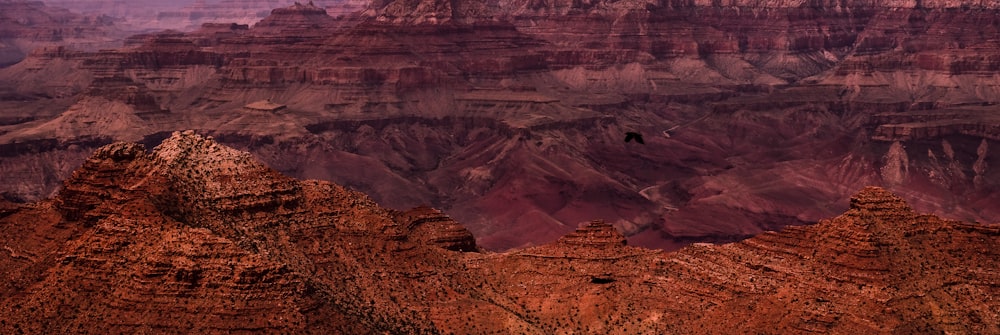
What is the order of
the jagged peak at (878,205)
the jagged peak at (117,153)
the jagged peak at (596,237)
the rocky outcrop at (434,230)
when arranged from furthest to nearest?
the rocky outcrop at (434,230) → the jagged peak at (596,237) → the jagged peak at (878,205) → the jagged peak at (117,153)

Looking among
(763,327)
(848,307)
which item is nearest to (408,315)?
(763,327)

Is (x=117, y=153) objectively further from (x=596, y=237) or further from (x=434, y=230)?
(x=596, y=237)

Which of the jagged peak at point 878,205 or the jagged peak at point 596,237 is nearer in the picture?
the jagged peak at point 878,205

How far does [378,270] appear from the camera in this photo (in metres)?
74.5

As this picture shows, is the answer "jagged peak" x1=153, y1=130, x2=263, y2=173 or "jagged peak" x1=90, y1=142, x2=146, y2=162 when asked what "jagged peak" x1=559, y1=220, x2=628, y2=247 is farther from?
"jagged peak" x1=90, y1=142, x2=146, y2=162

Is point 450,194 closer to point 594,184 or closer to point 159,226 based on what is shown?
point 594,184

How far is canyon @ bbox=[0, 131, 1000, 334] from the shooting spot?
6044cm

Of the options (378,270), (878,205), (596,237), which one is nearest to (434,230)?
(596,237)

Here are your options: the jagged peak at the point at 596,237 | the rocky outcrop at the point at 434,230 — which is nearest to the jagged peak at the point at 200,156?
the rocky outcrop at the point at 434,230

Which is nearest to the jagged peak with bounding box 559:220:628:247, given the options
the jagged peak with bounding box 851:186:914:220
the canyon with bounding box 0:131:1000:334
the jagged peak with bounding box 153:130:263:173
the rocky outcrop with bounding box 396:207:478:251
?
the canyon with bounding box 0:131:1000:334

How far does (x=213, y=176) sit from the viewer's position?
73.6 meters

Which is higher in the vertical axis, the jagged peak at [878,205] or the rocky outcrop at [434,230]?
the jagged peak at [878,205]

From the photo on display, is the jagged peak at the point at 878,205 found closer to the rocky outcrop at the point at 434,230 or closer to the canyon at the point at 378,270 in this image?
the canyon at the point at 378,270

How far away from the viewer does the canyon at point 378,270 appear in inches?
2379
